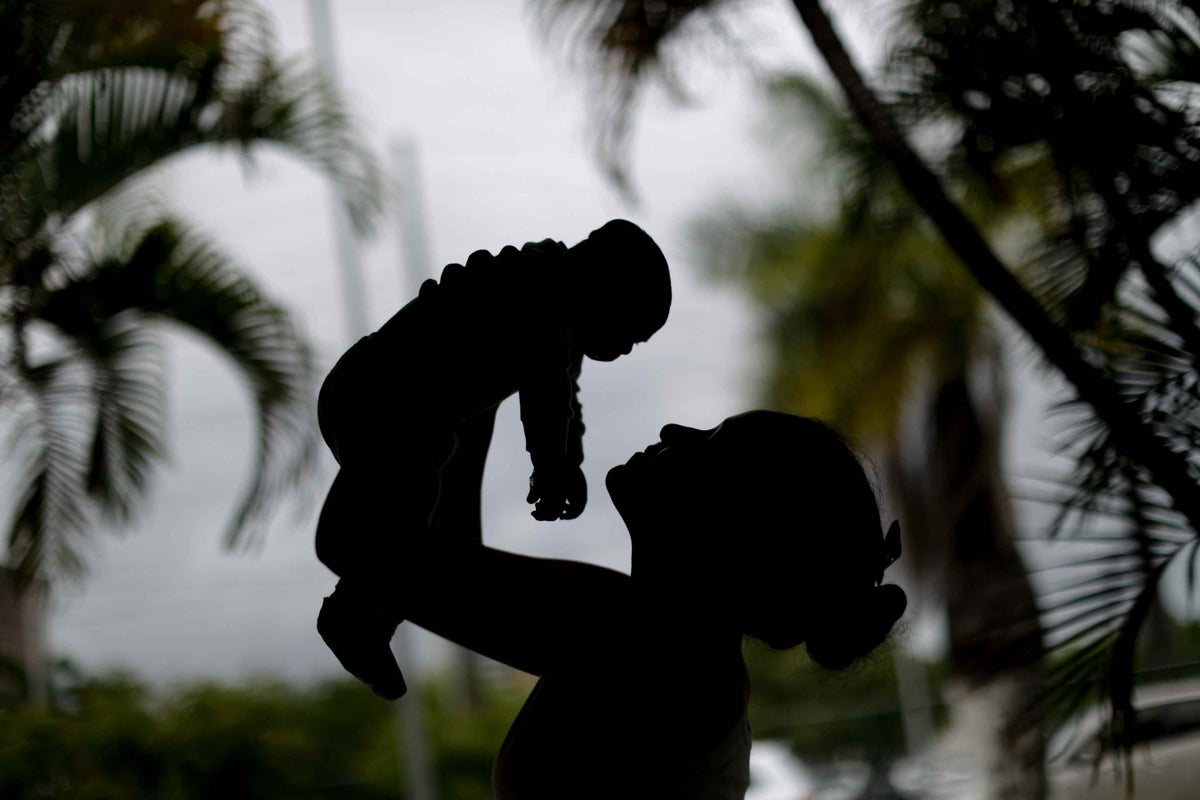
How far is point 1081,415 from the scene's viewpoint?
1.72 m

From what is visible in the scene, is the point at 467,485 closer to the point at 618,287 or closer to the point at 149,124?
the point at 618,287

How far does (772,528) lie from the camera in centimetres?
72

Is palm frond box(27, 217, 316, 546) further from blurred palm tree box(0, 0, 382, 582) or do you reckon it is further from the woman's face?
the woman's face

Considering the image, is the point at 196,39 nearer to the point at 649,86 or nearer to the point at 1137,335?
the point at 649,86

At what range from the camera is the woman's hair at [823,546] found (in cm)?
72

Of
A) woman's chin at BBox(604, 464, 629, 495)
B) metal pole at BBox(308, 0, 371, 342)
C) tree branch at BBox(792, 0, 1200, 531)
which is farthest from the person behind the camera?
metal pole at BBox(308, 0, 371, 342)

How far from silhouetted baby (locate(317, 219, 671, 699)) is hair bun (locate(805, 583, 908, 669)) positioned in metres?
0.21

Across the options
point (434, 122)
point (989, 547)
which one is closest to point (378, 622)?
point (989, 547)

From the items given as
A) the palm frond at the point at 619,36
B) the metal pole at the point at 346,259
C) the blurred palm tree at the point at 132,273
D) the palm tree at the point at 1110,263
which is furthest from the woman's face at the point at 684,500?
the metal pole at the point at 346,259

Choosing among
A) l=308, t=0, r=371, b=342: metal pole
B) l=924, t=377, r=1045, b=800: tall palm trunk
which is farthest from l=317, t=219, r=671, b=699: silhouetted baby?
l=308, t=0, r=371, b=342: metal pole

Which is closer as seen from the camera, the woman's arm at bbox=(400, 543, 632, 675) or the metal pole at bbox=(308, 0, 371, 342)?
the woman's arm at bbox=(400, 543, 632, 675)

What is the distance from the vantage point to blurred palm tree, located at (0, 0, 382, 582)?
2145 millimetres

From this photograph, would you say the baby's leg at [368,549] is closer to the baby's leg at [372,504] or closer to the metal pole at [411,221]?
the baby's leg at [372,504]

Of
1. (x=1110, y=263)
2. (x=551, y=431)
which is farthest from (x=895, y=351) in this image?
(x=551, y=431)
